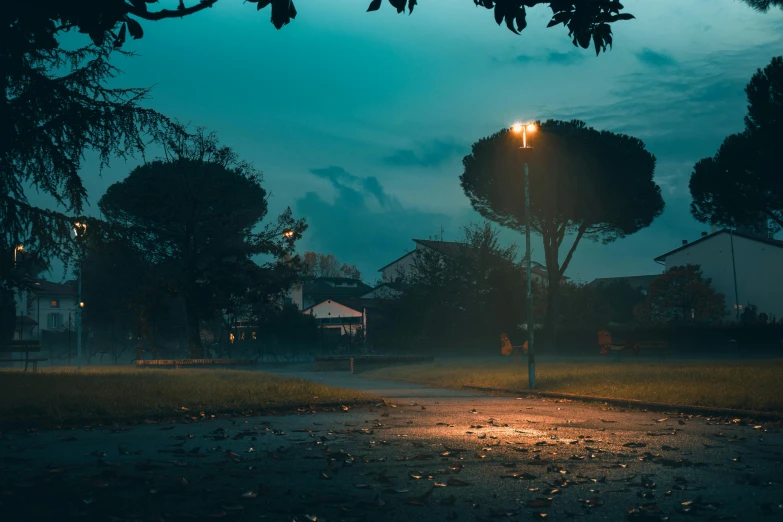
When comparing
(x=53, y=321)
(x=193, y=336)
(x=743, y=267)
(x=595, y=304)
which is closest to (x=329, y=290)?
(x=53, y=321)

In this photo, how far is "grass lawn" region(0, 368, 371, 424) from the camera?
1204cm

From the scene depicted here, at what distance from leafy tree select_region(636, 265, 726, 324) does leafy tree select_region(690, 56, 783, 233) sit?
16744mm

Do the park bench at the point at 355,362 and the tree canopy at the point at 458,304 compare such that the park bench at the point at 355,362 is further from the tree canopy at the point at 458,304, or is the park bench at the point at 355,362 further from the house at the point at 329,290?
the house at the point at 329,290

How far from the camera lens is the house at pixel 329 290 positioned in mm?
90688

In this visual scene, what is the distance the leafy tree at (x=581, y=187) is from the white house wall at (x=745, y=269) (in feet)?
66.8

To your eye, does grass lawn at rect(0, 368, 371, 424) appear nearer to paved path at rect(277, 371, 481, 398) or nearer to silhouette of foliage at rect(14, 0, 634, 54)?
paved path at rect(277, 371, 481, 398)

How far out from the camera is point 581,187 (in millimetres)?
45031

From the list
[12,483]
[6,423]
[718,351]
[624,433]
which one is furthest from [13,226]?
[718,351]

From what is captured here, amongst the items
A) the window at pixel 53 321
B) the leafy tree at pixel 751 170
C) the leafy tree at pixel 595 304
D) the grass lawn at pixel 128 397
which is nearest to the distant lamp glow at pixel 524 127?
the grass lawn at pixel 128 397

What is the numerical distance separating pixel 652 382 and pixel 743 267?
166 feet

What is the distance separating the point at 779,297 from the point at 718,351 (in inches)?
1037

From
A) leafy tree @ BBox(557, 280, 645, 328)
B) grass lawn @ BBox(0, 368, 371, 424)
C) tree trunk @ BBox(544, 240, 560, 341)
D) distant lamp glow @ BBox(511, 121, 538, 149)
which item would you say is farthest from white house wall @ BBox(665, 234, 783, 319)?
grass lawn @ BBox(0, 368, 371, 424)

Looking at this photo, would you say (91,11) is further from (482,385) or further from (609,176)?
(609,176)

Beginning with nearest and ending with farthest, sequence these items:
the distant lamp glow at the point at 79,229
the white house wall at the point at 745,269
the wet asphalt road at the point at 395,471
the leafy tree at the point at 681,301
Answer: the wet asphalt road at the point at 395,471, the distant lamp glow at the point at 79,229, the leafy tree at the point at 681,301, the white house wall at the point at 745,269
